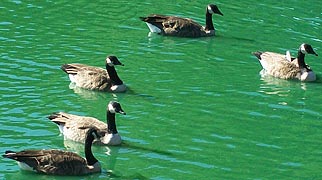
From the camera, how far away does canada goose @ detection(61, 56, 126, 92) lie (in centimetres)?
2281

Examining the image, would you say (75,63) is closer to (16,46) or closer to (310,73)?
(16,46)

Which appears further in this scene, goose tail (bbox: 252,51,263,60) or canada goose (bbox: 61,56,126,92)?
goose tail (bbox: 252,51,263,60)

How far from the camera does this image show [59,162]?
1781 cm

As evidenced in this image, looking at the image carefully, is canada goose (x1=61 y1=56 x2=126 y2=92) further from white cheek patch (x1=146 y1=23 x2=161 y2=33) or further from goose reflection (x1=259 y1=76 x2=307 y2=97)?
white cheek patch (x1=146 y1=23 x2=161 y2=33)

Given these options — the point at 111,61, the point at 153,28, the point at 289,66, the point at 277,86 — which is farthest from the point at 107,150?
the point at 153,28

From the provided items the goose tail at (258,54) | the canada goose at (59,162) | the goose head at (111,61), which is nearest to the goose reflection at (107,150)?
the canada goose at (59,162)

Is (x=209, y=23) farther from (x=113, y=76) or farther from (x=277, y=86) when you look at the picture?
(x=113, y=76)

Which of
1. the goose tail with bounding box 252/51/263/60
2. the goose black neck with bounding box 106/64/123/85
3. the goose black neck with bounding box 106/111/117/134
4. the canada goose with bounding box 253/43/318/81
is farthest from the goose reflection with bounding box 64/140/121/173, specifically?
the goose tail with bounding box 252/51/263/60

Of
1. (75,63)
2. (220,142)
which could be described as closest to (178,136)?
(220,142)

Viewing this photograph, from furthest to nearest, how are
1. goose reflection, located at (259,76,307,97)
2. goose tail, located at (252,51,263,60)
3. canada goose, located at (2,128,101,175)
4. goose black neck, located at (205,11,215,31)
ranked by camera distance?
goose black neck, located at (205,11,215,31) < goose tail, located at (252,51,263,60) < goose reflection, located at (259,76,307,97) < canada goose, located at (2,128,101,175)

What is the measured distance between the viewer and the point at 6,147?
61.1ft

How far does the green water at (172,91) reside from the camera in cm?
1881

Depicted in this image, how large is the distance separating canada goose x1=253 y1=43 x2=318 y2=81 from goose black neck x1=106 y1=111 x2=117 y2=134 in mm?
7335

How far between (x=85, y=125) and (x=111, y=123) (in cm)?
60
